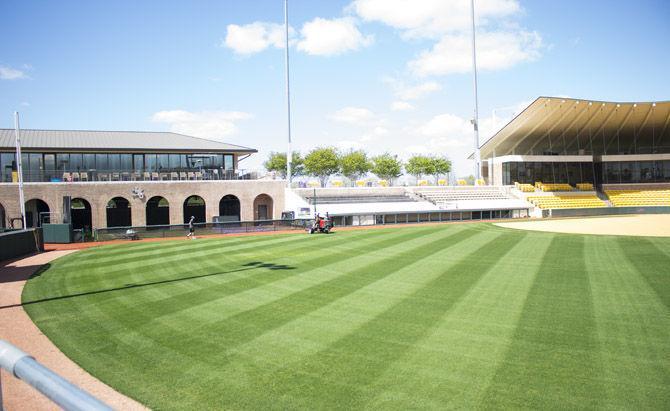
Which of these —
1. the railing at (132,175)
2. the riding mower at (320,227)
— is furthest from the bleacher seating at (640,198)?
the railing at (132,175)

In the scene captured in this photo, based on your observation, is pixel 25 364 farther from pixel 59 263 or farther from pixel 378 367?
pixel 59 263

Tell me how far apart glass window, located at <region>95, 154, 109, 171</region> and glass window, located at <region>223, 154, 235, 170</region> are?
10155 mm

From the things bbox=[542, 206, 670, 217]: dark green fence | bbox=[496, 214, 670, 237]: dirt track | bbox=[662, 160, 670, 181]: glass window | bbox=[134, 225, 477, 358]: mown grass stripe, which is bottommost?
bbox=[134, 225, 477, 358]: mown grass stripe

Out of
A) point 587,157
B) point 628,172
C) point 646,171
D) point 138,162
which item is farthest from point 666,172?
point 138,162

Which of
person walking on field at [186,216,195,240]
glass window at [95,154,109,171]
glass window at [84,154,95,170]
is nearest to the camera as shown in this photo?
person walking on field at [186,216,195,240]

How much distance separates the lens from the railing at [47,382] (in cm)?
148

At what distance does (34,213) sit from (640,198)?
61.7m

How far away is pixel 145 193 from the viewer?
37.1m

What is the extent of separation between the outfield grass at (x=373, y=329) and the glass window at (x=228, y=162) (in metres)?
24.7

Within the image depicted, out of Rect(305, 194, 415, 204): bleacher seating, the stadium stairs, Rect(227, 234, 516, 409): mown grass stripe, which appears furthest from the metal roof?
the stadium stairs

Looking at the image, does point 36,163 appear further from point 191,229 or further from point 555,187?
point 555,187

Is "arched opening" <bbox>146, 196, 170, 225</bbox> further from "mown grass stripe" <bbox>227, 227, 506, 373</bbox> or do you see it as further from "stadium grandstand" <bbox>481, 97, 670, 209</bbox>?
"stadium grandstand" <bbox>481, 97, 670, 209</bbox>

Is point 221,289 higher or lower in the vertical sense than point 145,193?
lower

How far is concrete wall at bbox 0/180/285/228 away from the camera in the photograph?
113 feet
